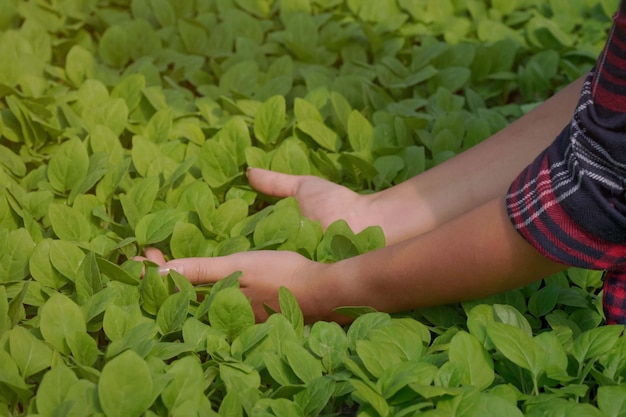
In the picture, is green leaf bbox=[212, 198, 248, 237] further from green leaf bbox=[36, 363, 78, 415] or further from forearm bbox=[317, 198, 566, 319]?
green leaf bbox=[36, 363, 78, 415]

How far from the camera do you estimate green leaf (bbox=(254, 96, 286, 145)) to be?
6.43 feet

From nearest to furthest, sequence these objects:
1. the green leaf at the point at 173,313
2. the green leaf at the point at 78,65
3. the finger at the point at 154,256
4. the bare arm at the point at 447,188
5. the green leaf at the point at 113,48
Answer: the green leaf at the point at 173,313
the finger at the point at 154,256
the bare arm at the point at 447,188
the green leaf at the point at 78,65
the green leaf at the point at 113,48

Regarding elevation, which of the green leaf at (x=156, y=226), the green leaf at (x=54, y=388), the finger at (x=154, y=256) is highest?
the green leaf at (x=54, y=388)

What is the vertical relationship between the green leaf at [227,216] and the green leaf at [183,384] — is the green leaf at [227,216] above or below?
below

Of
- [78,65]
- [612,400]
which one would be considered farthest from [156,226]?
[612,400]

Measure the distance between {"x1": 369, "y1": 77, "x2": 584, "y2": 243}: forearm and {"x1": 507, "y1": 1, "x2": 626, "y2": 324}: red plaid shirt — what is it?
428 mm

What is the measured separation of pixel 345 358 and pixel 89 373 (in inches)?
13.7

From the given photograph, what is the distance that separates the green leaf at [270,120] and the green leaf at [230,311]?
616 mm

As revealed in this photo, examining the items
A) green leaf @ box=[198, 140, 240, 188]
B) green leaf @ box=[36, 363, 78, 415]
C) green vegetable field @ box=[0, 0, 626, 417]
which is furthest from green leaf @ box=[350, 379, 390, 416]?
green leaf @ box=[198, 140, 240, 188]

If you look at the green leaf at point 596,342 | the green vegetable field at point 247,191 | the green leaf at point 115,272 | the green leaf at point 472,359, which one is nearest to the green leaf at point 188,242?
the green vegetable field at point 247,191

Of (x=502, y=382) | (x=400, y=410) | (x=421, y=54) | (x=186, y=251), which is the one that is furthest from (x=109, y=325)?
(x=421, y=54)

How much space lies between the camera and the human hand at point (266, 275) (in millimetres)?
Result: 1536

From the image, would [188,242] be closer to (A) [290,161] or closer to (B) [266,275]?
(B) [266,275]

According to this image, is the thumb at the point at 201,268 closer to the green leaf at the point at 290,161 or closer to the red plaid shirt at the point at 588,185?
the green leaf at the point at 290,161
